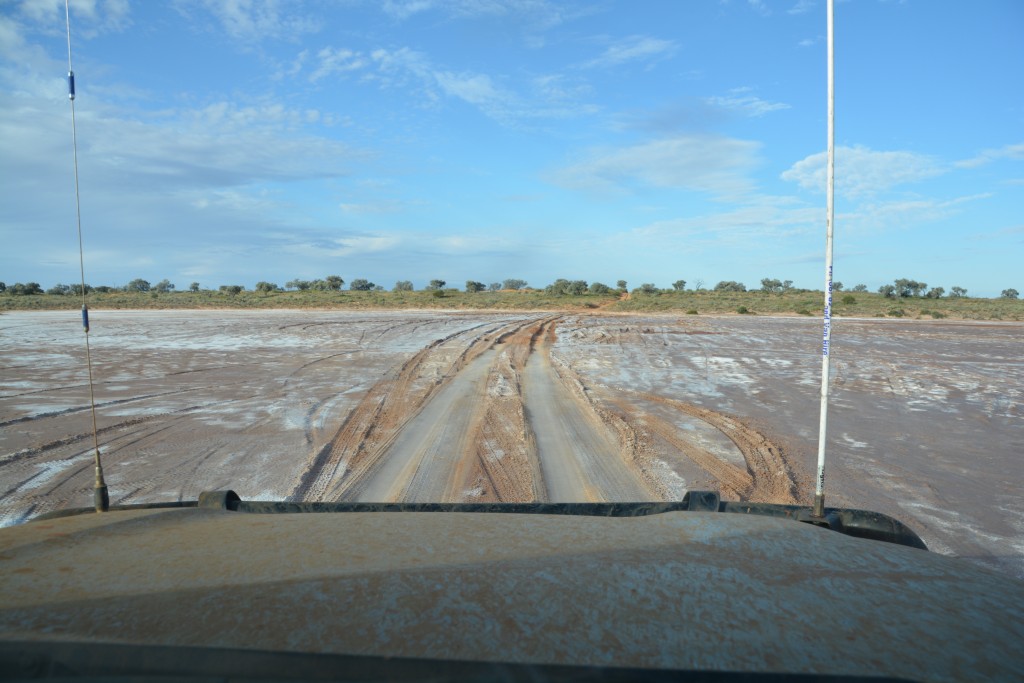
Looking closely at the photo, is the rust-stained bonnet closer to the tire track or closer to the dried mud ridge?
the dried mud ridge

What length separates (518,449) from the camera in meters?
7.39

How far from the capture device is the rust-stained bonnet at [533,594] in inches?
53.8

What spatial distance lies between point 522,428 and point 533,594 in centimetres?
687

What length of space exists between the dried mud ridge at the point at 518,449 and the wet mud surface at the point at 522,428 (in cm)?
4

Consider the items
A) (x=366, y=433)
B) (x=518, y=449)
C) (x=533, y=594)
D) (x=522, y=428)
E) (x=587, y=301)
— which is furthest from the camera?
(x=587, y=301)

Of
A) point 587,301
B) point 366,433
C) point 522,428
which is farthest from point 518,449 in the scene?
point 587,301

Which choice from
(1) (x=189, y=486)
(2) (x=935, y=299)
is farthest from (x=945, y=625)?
(2) (x=935, y=299)

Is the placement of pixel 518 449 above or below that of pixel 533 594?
below

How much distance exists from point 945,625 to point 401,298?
57976mm

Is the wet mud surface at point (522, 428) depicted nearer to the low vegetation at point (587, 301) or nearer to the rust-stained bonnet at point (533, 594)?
the rust-stained bonnet at point (533, 594)

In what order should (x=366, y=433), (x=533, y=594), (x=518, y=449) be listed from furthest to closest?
(x=366, y=433) → (x=518, y=449) → (x=533, y=594)

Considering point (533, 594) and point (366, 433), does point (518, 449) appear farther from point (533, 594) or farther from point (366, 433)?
point (533, 594)

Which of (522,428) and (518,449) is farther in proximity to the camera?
(522,428)

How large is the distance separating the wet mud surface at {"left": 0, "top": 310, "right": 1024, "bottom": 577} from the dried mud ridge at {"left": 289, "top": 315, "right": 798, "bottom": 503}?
40mm
